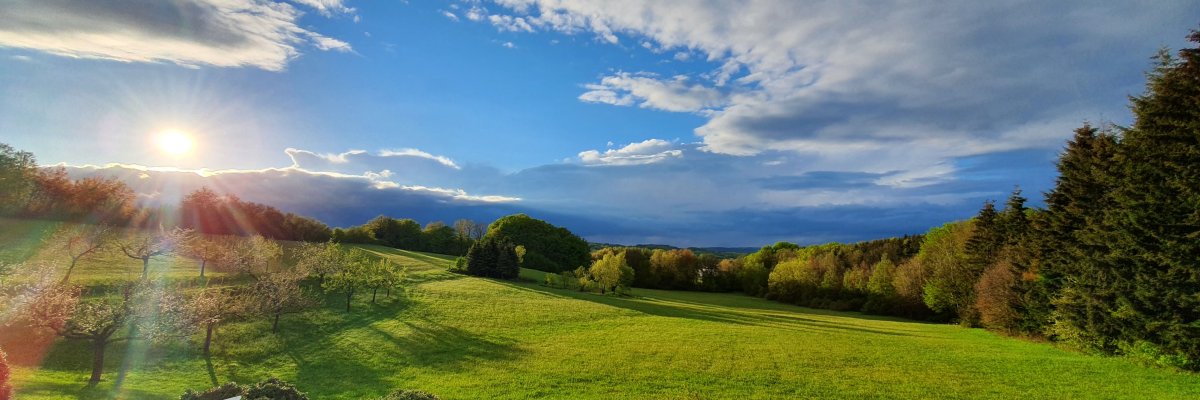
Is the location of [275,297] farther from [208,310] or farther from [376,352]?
[376,352]

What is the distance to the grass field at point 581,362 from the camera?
2000 centimetres

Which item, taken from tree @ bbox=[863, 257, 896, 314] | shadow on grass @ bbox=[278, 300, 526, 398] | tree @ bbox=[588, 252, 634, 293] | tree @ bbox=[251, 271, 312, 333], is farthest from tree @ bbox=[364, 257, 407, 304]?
tree @ bbox=[863, 257, 896, 314]

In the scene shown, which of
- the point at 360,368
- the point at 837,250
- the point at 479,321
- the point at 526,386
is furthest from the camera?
the point at 837,250

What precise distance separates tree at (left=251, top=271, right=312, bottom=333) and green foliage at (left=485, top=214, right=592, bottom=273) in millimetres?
63191

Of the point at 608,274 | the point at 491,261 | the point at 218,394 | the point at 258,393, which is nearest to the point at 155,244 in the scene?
the point at 491,261

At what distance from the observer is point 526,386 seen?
20.5 metres

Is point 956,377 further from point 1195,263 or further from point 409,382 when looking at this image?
point 409,382

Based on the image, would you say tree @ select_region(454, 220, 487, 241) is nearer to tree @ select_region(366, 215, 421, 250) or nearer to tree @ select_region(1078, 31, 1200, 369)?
tree @ select_region(366, 215, 421, 250)

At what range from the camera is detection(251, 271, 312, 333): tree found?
1293 inches

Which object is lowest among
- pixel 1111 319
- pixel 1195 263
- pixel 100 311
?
pixel 100 311

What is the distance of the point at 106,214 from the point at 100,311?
65678 mm

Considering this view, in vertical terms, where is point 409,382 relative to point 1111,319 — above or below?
below

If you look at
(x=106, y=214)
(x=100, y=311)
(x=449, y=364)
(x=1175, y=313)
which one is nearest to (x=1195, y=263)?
(x=1175, y=313)

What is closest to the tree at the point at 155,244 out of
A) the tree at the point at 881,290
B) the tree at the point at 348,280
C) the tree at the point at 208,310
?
the tree at the point at 348,280
